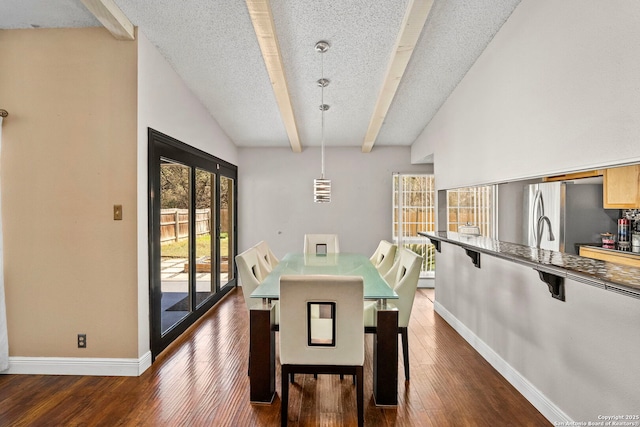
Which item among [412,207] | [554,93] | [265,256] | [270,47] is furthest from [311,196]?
[554,93]

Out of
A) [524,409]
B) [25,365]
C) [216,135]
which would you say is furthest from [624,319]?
[216,135]

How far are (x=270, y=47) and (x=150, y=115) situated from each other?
1.18m

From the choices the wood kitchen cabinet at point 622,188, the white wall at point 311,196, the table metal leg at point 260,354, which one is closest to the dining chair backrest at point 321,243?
the white wall at point 311,196

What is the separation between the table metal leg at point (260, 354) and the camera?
229 centimetres

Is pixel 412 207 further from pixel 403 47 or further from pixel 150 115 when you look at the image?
pixel 150 115

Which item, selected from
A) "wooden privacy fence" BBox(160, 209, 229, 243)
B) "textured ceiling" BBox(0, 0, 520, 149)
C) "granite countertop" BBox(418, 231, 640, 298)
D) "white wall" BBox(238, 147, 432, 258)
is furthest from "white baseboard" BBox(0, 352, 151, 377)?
"white wall" BBox(238, 147, 432, 258)

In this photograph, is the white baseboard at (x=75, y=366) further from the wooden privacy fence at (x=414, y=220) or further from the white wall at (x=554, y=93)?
the wooden privacy fence at (x=414, y=220)

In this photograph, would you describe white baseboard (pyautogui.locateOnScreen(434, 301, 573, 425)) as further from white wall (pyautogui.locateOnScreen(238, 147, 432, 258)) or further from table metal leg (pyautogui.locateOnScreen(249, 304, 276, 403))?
white wall (pyautogui.locateOnScreen(238, 147, 432, 258))

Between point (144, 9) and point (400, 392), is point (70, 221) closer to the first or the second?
point (144, 9)

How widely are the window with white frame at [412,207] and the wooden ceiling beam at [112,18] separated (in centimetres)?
418

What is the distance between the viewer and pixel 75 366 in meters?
2.69

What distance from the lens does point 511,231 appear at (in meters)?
2.64

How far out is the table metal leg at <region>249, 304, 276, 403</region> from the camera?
2.29 m

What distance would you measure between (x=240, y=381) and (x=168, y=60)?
9.61 feet
